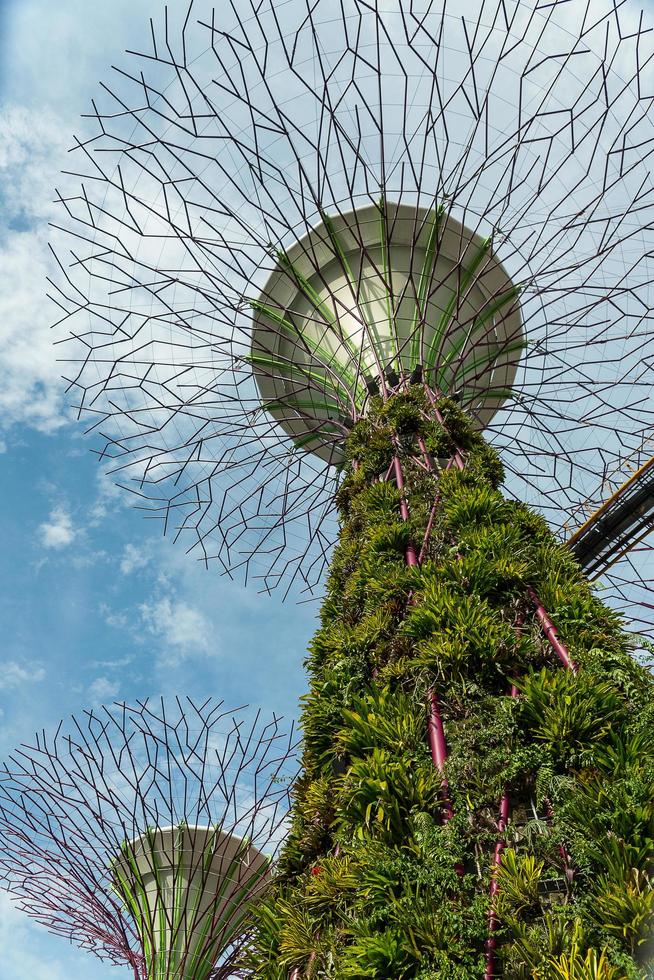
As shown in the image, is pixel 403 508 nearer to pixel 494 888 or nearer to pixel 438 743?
pixel 438 743

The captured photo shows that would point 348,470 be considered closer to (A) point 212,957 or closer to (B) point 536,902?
(B) point 536,902

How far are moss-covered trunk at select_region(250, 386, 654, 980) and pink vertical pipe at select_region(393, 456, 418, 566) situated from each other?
0.16ft

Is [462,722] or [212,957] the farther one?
[212,957]

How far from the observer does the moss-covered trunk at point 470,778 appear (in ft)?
10.3

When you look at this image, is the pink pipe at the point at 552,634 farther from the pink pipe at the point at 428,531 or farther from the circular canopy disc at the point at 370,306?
the circular canopy disc at the point at 370,306

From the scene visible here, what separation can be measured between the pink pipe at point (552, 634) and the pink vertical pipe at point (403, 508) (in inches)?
40.2

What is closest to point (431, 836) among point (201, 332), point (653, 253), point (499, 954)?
point (499, 954)

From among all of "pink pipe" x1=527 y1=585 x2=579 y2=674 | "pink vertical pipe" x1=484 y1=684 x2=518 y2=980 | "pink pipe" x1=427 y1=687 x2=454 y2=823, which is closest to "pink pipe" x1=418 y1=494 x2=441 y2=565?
"pink pipe" x1=527 y1=585 x2=579 y2=674

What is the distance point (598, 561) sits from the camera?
14.0 meters

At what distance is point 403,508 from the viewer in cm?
625

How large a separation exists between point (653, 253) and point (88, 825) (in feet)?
34.9

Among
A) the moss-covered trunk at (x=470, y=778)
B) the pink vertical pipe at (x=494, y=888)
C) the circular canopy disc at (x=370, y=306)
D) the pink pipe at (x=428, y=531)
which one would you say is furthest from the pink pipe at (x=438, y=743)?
the circular canopy disc at (x=370, y=306)

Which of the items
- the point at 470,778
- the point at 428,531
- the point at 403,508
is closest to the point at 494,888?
the point at 470,778

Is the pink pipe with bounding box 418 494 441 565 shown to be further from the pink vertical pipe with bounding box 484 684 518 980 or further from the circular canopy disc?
the circular canopy disc
